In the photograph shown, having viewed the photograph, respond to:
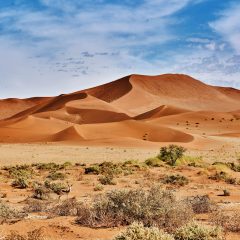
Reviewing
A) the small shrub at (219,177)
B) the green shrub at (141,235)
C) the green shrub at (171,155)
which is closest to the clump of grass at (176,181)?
the small shrub at (219,177)

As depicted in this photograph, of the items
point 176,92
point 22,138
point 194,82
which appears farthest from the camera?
point 194,82

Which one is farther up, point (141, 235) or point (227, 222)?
point (141, 235)

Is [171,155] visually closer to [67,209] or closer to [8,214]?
[67,209]

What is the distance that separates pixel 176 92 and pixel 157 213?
517ft

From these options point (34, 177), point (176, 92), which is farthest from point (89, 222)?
point (176, 92)

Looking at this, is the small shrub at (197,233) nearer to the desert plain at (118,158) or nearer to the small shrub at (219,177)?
the desert plain at (118,158)

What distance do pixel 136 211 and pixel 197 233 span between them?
262cm

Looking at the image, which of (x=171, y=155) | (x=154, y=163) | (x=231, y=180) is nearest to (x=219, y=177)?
(x=231, y=180)

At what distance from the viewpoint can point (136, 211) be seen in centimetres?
1068

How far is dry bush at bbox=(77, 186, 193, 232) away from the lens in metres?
10.5

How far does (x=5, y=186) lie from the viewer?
69.5 feet

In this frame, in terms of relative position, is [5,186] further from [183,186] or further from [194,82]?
[194,82]

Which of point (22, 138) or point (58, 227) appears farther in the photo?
point (22, 138)

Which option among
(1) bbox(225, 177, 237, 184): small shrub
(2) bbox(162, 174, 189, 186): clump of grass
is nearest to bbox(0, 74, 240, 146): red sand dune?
(1) bbox(225, 177, 237, 184): small shrub
